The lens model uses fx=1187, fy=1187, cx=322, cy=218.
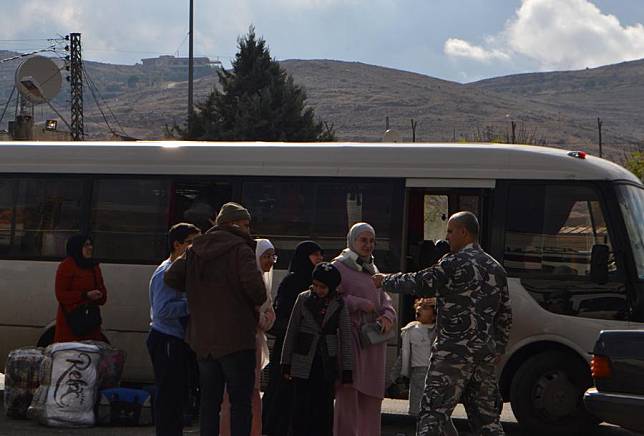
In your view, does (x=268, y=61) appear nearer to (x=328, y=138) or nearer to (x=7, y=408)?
(x=328, y=138)

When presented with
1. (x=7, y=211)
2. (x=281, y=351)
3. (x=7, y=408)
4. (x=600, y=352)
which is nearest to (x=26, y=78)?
(x=7, y=211)

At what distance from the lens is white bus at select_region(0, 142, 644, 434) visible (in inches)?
426

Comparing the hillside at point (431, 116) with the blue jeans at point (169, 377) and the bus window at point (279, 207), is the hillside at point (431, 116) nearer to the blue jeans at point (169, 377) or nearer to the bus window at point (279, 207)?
the bus window at point (279, 207)

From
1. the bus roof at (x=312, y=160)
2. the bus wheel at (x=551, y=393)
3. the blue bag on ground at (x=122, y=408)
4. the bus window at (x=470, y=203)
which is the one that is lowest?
the blue bag on ground at (x=122, y=408)

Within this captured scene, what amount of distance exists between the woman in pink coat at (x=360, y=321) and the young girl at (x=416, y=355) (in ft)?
5.04

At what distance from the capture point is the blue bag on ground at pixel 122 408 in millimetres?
10836

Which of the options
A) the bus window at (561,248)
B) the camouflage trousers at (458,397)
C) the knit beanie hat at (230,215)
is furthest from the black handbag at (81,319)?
the camouflage trousers at (458,397)

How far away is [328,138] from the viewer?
47.2 m

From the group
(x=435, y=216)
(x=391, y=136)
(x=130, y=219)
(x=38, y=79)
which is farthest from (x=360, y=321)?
(x=38, y=79)

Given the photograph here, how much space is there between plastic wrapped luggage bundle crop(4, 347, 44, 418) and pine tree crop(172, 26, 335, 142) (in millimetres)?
34979

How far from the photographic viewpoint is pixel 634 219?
11102mm

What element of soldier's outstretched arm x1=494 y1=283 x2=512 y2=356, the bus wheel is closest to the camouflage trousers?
soldier's outstretched arm x1=494 y1=283 x2=512 y2=356

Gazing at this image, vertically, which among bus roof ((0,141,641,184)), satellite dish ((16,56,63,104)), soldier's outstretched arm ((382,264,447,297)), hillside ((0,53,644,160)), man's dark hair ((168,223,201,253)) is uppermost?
hillside ((0,53,644,160))

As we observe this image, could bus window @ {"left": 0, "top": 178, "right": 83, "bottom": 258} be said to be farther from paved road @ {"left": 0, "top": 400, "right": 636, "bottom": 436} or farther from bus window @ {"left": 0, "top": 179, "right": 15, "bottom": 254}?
paved road @ {"left": 0, "top": 400, "right": 636, "bottom": 436}
